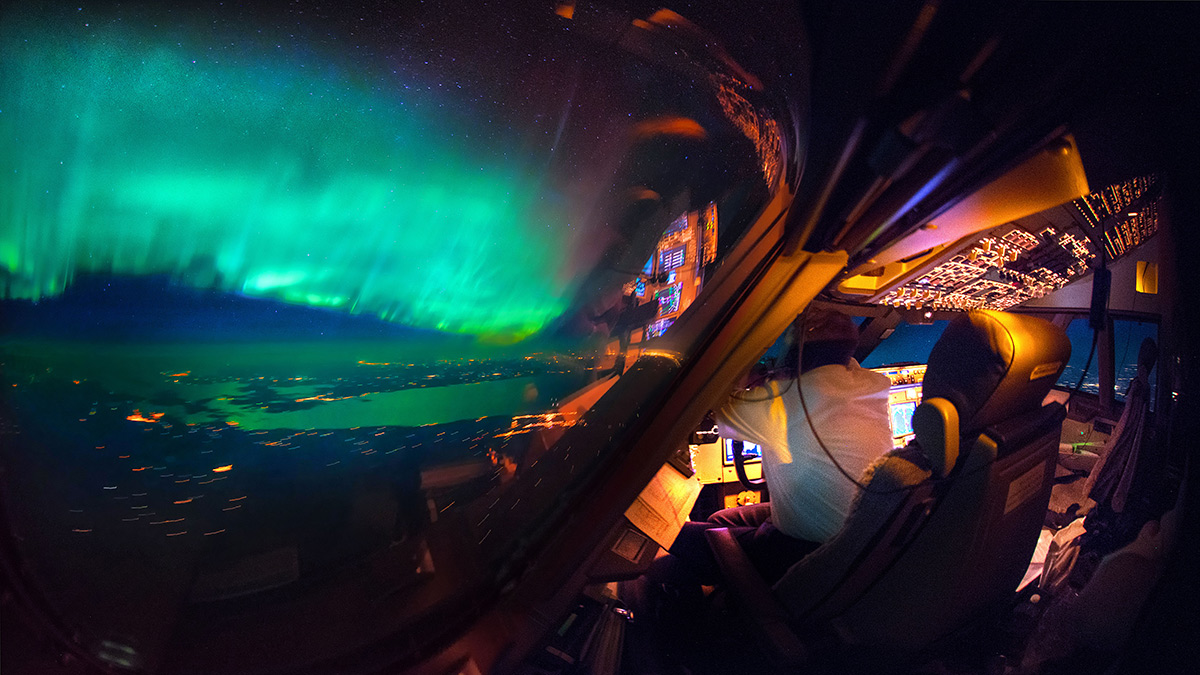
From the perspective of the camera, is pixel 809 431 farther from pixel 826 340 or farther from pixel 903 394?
pixel 903 394

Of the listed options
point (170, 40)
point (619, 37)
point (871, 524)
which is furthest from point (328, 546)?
point (871, 524)

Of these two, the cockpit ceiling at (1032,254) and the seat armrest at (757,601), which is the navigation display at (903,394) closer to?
the cockpit ceiling at (1032,254)

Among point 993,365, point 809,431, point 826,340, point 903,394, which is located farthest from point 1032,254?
point 903,394

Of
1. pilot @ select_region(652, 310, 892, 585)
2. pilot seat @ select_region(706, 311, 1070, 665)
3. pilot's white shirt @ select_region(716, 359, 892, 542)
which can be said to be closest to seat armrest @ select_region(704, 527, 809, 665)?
pilot seat @ select_region(706, 311, 1070, 665)

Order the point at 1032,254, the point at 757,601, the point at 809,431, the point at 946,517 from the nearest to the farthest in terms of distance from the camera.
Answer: the point at 1032,254 < the point at 946,517 < the point at 757,601 < the point at 809,431

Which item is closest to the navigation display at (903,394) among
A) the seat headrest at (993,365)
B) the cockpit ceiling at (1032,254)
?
the cockpit ceiling at (1032,254)

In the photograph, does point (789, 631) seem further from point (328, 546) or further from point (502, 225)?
point (502, 225)

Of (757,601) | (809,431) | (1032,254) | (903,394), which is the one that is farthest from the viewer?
(903,394)
